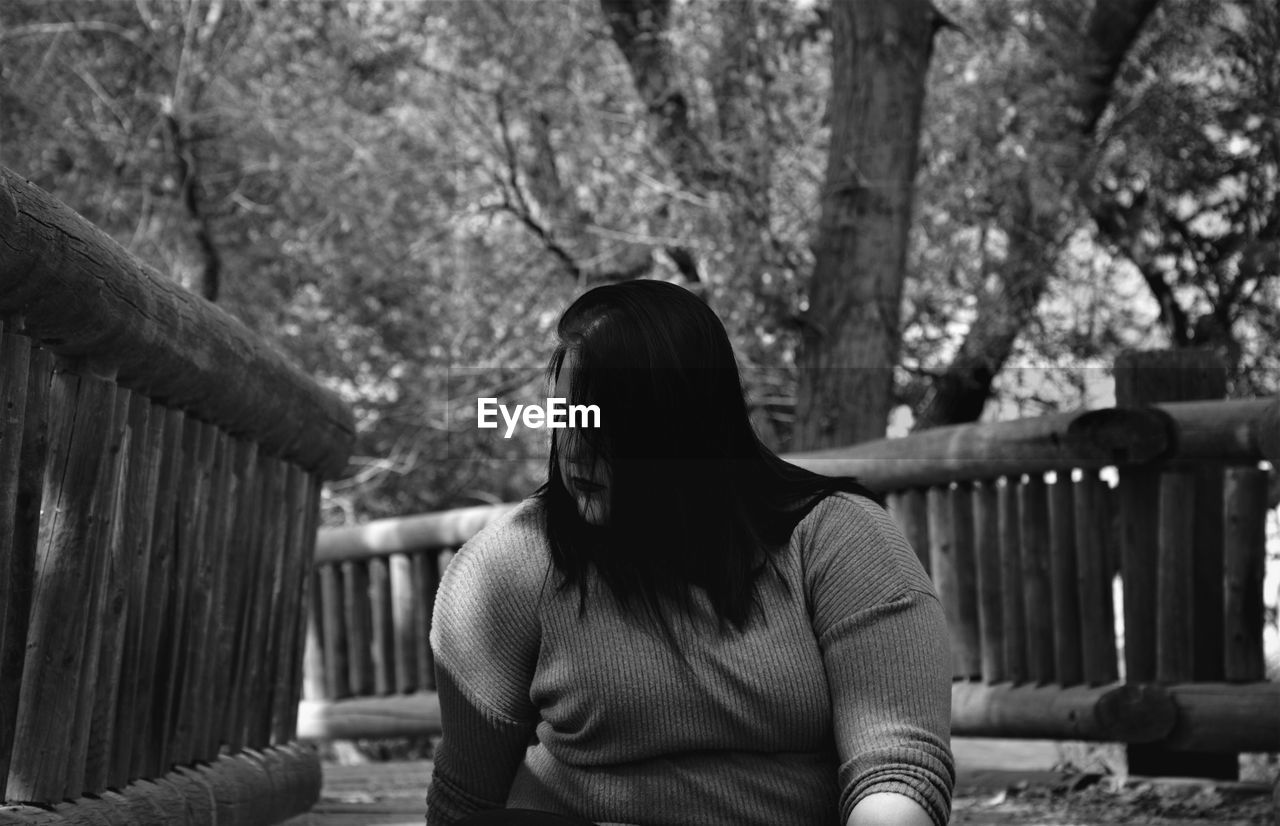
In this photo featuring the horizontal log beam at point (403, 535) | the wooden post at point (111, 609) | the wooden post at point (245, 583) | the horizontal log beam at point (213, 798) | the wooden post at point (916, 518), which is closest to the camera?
the horizontal log beam at point (213, 798)

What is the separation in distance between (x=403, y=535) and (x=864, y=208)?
2320 millimetres

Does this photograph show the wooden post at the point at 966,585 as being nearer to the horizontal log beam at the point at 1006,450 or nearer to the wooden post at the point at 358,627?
the horizontal log beam at the point at 1006,450

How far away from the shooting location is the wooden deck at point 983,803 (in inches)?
152

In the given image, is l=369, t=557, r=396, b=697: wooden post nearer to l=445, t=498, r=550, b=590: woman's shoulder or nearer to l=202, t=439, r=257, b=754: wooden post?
l=202, t=439, r=257, b=754: wooden post

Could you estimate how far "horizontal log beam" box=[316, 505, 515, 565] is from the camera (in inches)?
250

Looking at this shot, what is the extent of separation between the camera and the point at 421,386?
11.4 metres

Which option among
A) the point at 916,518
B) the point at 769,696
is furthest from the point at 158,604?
the point at 916,518

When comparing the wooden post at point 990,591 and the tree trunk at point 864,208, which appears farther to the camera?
the tree trunk at point 864,208

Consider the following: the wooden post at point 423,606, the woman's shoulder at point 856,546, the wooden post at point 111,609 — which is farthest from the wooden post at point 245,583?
the wooden post at point 423,606

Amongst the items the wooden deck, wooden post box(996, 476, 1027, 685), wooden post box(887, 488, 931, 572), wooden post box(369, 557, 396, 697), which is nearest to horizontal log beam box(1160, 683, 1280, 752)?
the wooden deck

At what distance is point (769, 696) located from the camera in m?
1.87

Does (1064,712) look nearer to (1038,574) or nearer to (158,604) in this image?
(1038,574)

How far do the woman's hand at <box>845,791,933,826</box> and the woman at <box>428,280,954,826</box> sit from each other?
1.0 inches

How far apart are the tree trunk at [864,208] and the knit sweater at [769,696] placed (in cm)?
477
